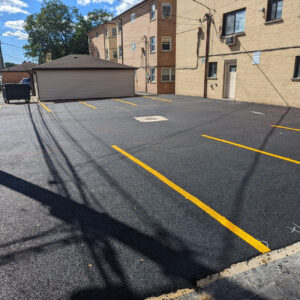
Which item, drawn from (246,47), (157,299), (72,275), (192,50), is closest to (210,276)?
(157,299)

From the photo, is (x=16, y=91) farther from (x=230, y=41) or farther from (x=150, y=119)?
(x=230, y=41)

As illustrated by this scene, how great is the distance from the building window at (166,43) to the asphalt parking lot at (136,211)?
20.6m

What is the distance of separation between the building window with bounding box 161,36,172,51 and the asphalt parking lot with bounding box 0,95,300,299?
67.6 ft

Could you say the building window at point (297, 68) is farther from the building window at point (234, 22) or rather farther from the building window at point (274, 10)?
the building window at point (234, 22)

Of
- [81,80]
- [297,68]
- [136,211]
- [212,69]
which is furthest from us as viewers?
[81,80]

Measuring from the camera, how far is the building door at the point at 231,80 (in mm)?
18719

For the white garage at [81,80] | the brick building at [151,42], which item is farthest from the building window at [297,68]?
the white garage at [81,80]

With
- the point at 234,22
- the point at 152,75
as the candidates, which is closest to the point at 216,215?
the point at 234,22

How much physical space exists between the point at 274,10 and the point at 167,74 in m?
12.9

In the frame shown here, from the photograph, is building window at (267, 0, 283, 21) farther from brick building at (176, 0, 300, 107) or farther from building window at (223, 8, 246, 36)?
building window at (223, 8, 246, 36)

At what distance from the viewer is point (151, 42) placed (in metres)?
26.9

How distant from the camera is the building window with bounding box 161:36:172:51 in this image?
25.9 m

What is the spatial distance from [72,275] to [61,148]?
16.7ft

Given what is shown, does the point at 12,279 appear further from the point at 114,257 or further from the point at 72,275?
the point at 114,257
